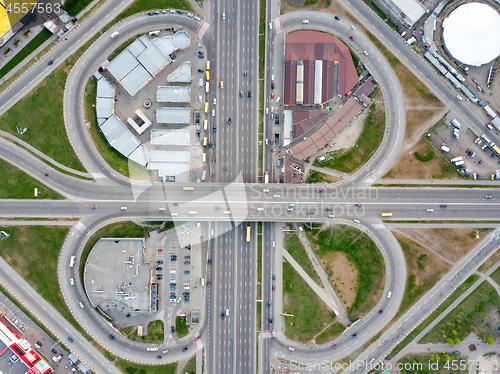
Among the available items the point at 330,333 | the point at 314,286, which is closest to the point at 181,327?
the point at 314,286

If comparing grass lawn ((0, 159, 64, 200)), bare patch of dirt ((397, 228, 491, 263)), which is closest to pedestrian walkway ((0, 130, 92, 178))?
grass lawn ((0, 159, 64, 200))

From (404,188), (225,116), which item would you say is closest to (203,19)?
(225,116)

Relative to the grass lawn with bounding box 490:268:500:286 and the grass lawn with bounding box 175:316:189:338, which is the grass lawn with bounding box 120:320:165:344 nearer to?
the grass lawn with bounding box 175:316:189:338

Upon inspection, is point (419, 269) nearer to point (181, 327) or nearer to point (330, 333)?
point (330, 333)

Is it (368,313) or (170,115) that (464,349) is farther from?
(170,115)

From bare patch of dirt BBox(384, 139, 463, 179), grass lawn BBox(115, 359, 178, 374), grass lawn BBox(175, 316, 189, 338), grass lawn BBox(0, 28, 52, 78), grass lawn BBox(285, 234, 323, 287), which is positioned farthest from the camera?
grass lawn BBox(0, 28, 52, 78)

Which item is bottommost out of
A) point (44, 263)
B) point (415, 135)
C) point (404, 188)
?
point (44, 263)
